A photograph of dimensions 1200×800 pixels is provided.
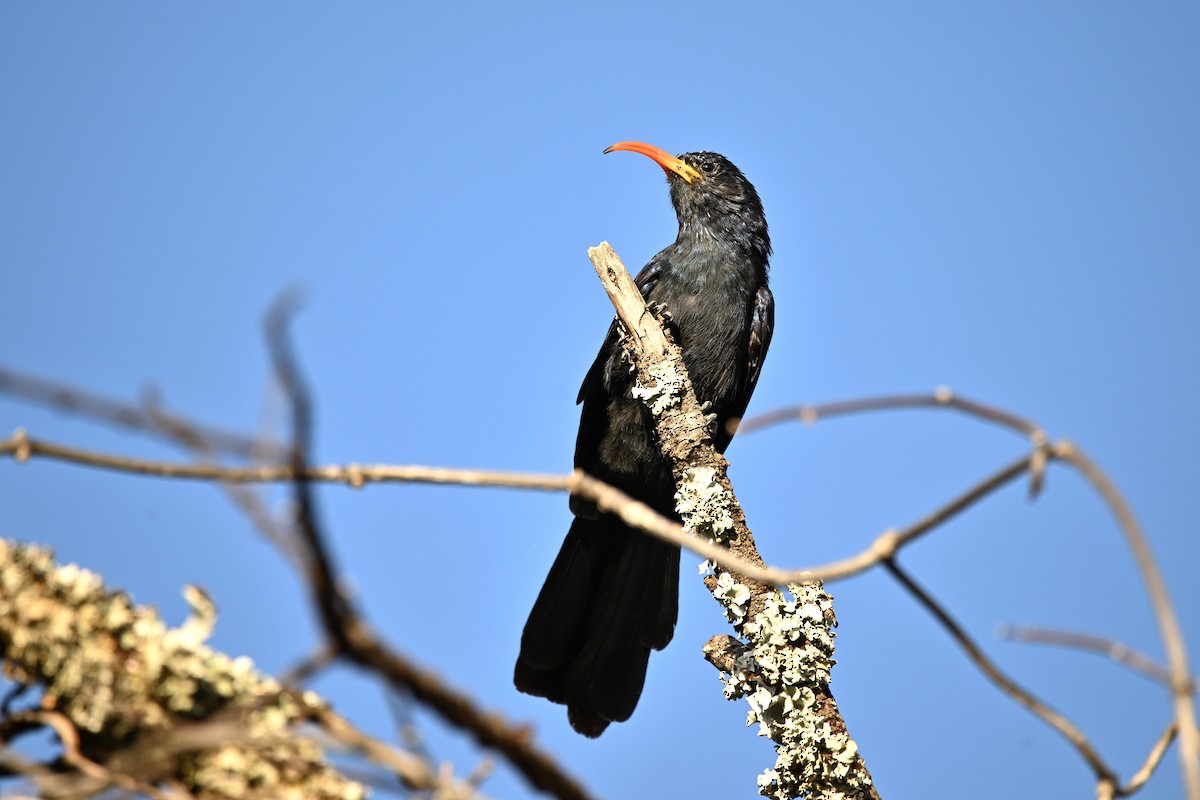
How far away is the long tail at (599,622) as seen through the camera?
4.74 m

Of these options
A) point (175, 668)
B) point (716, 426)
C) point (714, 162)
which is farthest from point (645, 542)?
point (175, 668)

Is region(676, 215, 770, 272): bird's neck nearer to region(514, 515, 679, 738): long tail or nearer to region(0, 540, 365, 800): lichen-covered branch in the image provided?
region(514, 515, 679, 738): long tail

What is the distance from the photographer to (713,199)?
659 centimetres

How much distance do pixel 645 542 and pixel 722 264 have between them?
169 centimetres

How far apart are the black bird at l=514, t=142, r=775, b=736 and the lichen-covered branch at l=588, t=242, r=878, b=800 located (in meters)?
0.21

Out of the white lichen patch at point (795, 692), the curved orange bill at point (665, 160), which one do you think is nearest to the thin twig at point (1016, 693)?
the white lichen patch at point (795, 692)

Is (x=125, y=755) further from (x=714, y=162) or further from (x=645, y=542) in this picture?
(x=714, y=162)

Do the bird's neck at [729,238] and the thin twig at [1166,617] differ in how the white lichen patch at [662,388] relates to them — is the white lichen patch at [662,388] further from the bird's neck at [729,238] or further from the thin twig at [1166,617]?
the thin twig at [1166,617]

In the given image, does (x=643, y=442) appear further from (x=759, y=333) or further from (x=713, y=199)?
(x=713, y=199)

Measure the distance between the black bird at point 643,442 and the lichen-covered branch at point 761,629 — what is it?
212mm

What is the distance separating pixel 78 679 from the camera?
5.58 feet

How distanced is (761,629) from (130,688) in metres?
2.46

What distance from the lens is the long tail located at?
15.5ft

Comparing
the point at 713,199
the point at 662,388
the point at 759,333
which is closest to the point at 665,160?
the point at 713,199
